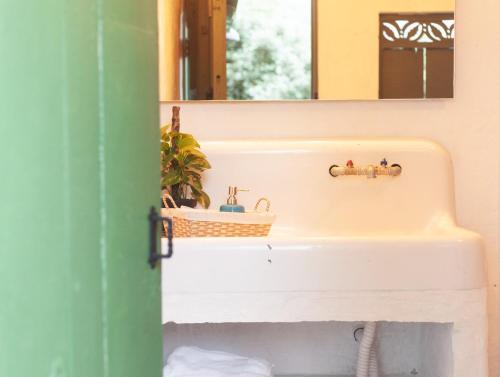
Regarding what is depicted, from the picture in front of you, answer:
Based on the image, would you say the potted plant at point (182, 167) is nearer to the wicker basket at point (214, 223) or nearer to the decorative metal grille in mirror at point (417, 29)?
the wicker basket at point (214, 223)

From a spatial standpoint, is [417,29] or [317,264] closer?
[317,264]

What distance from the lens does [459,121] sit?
2.23 metres

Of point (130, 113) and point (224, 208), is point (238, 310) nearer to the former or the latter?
point (224, 208)

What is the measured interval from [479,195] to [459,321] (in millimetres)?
609

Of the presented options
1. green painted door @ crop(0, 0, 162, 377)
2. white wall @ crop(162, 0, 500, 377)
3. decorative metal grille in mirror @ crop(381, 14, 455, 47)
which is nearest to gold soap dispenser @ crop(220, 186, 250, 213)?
white wall @ crop(162, 0, 500, 377)

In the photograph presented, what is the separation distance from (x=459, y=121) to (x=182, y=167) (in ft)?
2.75

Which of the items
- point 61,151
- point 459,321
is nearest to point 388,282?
point 459,321

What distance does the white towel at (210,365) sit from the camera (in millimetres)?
1902

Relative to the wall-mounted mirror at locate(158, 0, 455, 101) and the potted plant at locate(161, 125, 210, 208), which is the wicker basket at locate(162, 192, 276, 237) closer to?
the potted plant at locate(161, 125, 210, 208)

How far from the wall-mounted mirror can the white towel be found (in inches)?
29.3

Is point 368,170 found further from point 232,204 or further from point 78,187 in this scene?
point 78,187

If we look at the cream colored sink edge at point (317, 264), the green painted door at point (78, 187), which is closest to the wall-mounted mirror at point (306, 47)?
the cream colored sink edge at point (317, 264)

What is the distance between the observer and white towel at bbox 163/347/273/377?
1902 millimetres

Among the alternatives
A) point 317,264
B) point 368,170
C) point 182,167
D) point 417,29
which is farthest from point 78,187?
point 417,29
